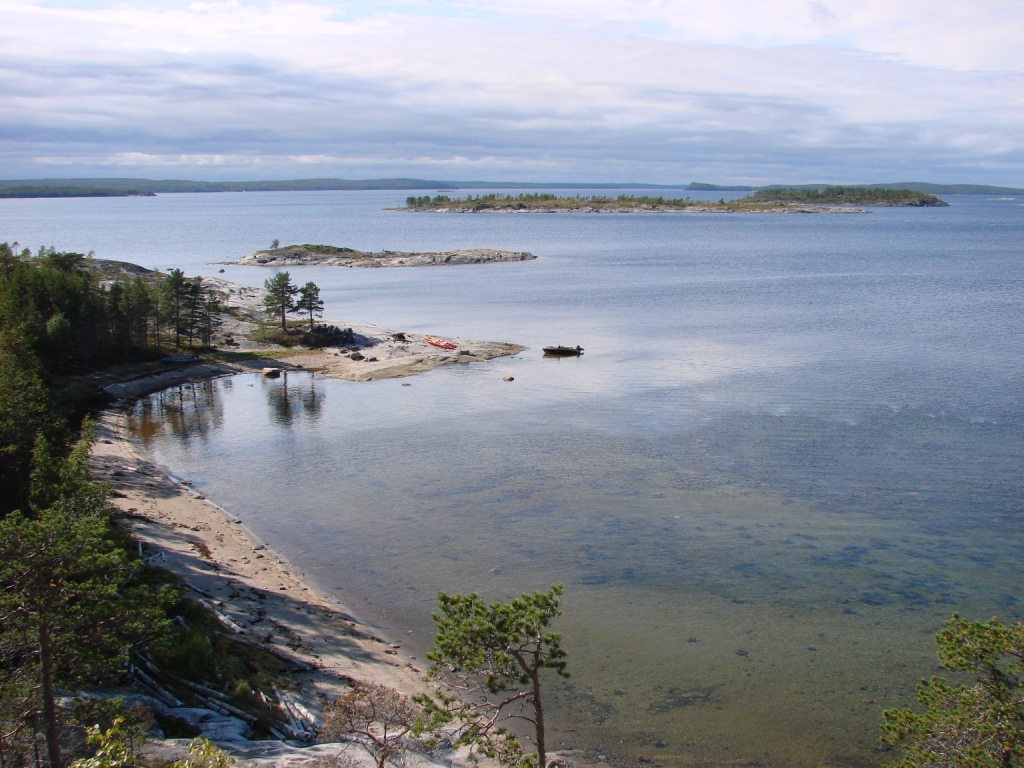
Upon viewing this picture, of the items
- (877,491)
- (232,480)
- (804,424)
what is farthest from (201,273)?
(877,491)

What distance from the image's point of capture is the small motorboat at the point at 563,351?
76125 mm

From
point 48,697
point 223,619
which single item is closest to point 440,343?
point 223,619

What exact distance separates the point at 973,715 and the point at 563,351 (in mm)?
63297

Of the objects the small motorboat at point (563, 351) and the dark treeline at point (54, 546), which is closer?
the dark treeline at point (54, 546)

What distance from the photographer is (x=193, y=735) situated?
61.9 feet

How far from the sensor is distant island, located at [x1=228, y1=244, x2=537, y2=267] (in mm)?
164500

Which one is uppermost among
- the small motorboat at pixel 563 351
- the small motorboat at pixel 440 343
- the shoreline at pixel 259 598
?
the small motorboat at pixel 440 343

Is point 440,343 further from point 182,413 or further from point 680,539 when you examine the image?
point 680,539

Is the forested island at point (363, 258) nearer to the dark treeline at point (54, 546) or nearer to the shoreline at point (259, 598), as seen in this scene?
the dark treeline at point (54, 546)

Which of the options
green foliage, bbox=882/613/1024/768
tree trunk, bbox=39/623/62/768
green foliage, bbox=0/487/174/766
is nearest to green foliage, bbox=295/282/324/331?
green foliage, bbox=0/487/174/766

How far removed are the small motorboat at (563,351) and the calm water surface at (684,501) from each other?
2794 millimetres

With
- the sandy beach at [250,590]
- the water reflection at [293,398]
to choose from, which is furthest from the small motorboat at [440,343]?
the sandy beach at [250,590]

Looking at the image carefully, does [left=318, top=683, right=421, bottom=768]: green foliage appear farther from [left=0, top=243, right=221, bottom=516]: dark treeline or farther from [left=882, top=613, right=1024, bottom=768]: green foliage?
[left=0, top=243, right=221, bottom=516]: dark treeline

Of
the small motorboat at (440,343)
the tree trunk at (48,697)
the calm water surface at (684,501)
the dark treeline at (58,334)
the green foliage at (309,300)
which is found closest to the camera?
the tree trunk at (48,697)
